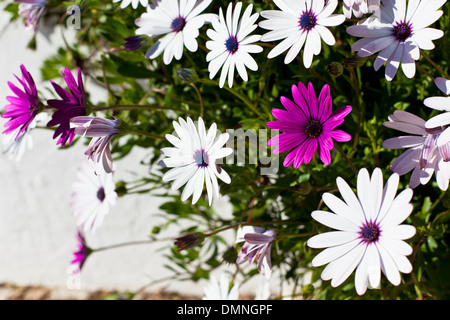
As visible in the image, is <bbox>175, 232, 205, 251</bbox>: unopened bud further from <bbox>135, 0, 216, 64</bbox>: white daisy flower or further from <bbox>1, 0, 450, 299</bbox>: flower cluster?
<bbox>135, 0, 216, 64</bbox>: white daisy flower

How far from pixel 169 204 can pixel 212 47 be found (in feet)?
1.13

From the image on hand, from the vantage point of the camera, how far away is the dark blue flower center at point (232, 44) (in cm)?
49

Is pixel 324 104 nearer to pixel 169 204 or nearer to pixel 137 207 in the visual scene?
pixel 169 204

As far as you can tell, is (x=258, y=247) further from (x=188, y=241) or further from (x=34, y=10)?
(x=34, y=10)

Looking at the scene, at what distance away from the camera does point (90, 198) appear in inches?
27.9

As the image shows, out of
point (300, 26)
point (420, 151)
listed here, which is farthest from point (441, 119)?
point (300, 26)

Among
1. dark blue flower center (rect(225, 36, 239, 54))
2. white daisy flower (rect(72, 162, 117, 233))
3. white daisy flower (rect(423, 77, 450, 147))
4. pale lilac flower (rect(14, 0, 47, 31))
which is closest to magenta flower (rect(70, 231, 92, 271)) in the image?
white daisy flower (rect(72, 162, 117, 233))

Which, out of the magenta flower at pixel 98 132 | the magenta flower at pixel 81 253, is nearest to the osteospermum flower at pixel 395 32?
the magenta flower at pixel 98 132

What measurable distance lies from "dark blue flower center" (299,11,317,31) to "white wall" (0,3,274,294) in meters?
0.69

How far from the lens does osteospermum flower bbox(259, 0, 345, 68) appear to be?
0.45 metres

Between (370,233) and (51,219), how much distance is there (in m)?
1.04

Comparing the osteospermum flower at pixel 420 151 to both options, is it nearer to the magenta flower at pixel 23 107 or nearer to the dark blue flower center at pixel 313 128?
the dark blue flower center at pixel 313 128
